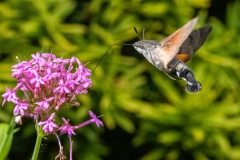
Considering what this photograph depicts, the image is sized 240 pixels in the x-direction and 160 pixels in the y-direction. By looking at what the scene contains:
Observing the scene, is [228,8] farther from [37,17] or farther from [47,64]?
[47,64]

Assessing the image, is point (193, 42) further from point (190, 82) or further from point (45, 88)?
point (45, 88)

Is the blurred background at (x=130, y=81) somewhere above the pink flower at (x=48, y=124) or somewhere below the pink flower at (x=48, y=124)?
above

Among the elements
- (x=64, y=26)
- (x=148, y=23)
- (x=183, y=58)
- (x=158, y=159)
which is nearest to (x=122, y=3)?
(x=148, y=23)

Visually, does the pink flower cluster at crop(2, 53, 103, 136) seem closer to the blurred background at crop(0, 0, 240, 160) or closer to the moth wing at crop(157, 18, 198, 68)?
the moth wing at crop(157, 18, 198, 68)

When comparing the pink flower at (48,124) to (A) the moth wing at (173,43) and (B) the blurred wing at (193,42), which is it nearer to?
(A) the moth wing at (173,43)

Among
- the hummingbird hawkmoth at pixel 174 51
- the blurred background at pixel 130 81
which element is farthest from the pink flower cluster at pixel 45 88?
the blurred background at pixel 130 81

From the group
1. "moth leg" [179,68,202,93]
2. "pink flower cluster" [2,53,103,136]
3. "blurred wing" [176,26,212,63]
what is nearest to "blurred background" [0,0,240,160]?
"blurred wing" [176,26,212,63]
